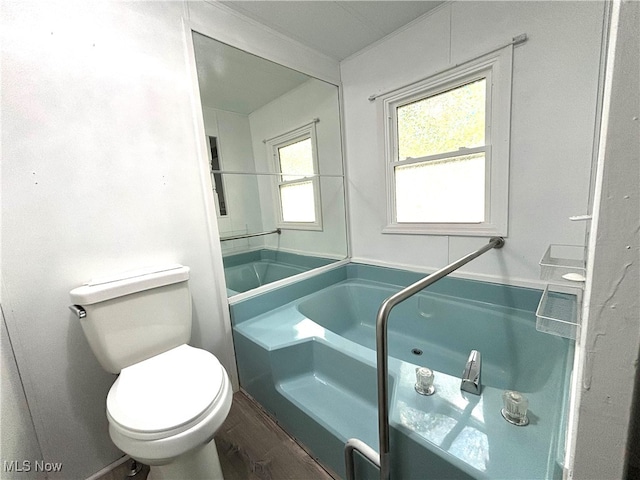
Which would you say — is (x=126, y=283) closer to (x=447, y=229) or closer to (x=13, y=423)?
(x=13, y=423)

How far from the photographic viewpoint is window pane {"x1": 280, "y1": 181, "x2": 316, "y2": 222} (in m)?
2.46

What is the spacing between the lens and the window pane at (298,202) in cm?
246

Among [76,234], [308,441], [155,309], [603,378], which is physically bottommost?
[308,441]

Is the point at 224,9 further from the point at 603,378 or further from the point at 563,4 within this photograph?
the point at 603,378

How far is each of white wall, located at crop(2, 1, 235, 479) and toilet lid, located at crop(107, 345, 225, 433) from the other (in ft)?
1.10

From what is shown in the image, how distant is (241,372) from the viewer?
1629mm

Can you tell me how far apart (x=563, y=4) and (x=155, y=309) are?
Result: 94.5 inches

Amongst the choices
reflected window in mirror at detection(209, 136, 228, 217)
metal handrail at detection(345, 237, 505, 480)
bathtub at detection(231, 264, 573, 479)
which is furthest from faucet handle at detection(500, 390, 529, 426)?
reflected window in mirror at detection(209, 136, 228, 217)

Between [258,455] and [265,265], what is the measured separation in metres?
1.50

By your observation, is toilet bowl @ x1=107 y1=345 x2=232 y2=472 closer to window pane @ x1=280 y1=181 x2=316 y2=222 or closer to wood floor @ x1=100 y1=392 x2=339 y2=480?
wood floor @ x1=100 y1=392 x2=339 y2=480

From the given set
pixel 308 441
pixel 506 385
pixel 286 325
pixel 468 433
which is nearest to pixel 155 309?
pixel 286 325

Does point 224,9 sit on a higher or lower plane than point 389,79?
higher

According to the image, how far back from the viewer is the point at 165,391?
963 mm

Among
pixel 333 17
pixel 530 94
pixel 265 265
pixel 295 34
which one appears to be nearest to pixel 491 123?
pixel 530 94
